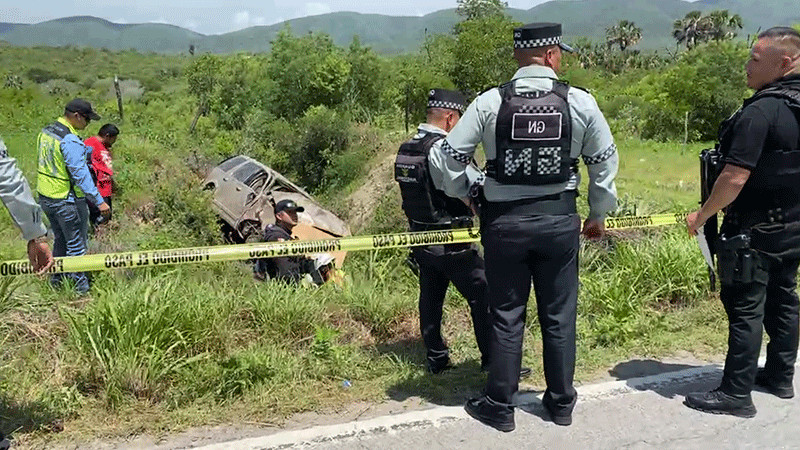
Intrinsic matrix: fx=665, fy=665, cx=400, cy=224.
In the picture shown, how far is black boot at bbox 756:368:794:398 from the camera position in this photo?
3668 millimetres

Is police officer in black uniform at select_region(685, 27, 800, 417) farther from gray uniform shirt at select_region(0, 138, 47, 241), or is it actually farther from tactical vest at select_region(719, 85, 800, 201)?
gray uniform shirt at select_region(0, 138, 47, 241)

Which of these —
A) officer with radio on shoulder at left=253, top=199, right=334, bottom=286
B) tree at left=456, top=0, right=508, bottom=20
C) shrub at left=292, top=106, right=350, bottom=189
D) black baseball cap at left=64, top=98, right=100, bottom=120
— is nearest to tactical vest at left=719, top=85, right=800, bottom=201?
officer with radio on shoulder at left=253, top=199, right=334, bottom=286

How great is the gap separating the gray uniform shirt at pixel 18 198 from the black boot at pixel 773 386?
12.7 feet

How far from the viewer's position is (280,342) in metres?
4.29

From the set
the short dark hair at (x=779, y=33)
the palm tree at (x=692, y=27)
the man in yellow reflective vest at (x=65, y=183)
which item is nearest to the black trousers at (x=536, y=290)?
the short dark hair at (x=779, y=33)

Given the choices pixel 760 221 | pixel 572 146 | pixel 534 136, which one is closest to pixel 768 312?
pixel 760 221

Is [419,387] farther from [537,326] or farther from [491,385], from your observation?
[537,326]

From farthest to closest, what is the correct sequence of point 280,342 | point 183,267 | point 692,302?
point 183,267 < point 692,302 < point 280,342

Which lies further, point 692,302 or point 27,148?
point 27,148

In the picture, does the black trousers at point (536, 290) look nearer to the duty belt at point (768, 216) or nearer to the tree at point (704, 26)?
the duty belt at point (768, 216)

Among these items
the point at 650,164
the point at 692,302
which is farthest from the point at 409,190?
the point at 650,164

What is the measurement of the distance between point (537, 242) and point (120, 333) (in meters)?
2.32

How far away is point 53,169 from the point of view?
6055 millimetres

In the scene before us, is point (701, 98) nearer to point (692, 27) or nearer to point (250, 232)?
point (250, 232)
